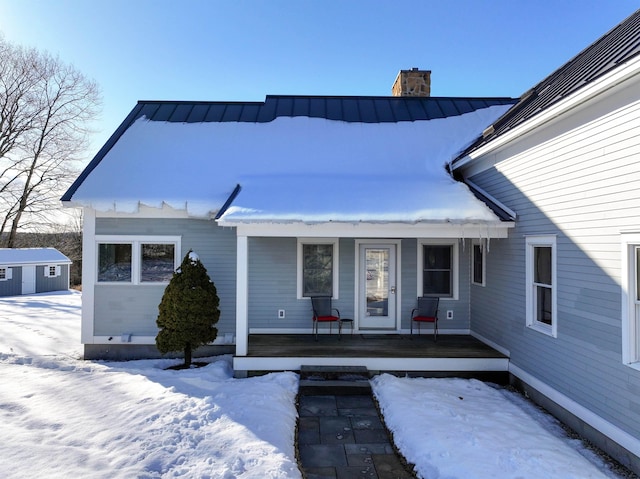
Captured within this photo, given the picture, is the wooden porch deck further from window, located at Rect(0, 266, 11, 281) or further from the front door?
window, located at Rect(0, 266, 11, 281)

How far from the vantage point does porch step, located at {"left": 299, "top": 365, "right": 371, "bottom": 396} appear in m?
5.50

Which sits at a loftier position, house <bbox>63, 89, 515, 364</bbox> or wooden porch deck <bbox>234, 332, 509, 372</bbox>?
house <bbox>63, 89, 515, 364</bbox>

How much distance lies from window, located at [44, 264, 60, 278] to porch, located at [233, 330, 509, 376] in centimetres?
1853

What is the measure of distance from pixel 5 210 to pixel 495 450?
2633 cm

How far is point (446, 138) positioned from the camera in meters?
8.40

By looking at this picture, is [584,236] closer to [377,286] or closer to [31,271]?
[377,286]

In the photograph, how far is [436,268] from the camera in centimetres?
783

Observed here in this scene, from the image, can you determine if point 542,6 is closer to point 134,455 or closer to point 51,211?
point 134,455

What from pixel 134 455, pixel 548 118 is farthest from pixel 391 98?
pixel 134 455

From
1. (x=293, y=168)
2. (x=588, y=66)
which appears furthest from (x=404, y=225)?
(x=588, y=66)

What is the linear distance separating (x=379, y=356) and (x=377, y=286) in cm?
200

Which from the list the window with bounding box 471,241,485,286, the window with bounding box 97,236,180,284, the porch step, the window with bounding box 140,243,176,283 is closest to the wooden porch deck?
the porch step

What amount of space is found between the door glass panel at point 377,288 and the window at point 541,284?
2.93 metres

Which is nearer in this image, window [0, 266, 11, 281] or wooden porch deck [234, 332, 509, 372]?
wooden porch deck [234, 332, 509, 372]
